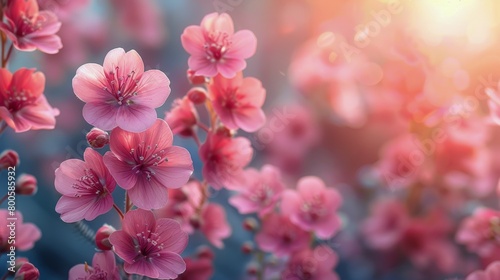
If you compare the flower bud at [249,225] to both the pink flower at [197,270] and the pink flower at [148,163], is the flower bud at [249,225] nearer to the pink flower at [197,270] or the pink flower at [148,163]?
the pink flower at [197,270]

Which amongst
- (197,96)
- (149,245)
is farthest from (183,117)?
(149,245)

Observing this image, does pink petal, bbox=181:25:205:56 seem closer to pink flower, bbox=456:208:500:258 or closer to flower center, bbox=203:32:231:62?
flower center, bbox=203:32:231:62

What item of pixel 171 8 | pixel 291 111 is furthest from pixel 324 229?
pixel 171 8

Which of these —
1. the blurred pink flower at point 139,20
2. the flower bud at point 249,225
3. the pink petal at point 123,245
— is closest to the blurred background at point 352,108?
the blurred pink flower at point 139,20

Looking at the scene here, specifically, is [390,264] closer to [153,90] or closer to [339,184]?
[339,184]

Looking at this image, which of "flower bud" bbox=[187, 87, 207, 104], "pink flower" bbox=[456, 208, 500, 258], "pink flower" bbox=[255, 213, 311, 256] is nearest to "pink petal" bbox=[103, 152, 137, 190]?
"flower bud" bbox=[187, 87, 207, 104]

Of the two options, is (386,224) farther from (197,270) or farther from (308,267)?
(197,270)
